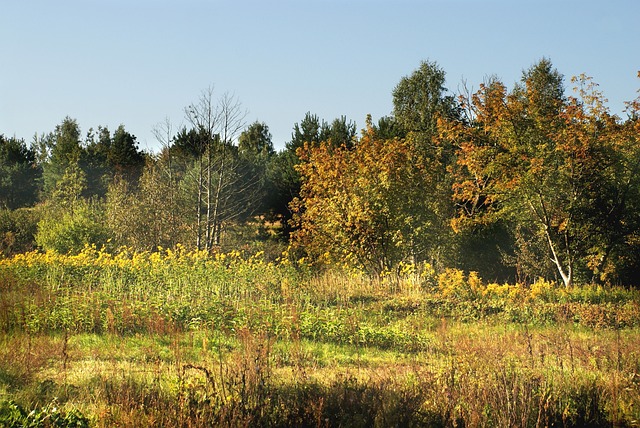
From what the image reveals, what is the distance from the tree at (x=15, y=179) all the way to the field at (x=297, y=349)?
26825 millimetres

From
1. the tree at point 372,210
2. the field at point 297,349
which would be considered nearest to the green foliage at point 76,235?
the field at point 297,349

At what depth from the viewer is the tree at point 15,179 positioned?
38.2 m

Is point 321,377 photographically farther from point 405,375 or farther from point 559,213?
point 559,213

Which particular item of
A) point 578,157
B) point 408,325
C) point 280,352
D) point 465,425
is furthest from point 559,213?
point 465,425

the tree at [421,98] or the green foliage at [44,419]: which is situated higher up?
the tree at [421,98]

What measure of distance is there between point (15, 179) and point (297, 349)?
36664 millimetres

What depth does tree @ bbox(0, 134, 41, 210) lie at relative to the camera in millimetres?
38188

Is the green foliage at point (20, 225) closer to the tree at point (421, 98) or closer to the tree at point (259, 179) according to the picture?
the tree at point (259, 179)

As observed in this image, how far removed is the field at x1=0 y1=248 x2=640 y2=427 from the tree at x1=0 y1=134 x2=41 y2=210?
26825 mm

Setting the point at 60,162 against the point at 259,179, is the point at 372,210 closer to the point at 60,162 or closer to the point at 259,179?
the point at 259,179

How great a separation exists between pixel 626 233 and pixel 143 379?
47.2 feet

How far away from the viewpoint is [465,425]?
16.9 feet

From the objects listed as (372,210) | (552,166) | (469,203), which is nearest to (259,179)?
(469,203)

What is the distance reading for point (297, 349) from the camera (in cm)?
766
